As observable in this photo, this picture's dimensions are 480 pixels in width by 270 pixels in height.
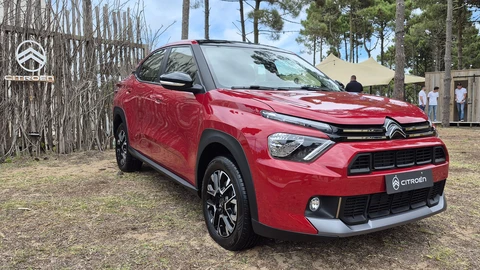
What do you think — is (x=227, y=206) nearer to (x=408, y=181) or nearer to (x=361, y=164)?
(x=361, y=164)

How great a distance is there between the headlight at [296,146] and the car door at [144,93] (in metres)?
2.14

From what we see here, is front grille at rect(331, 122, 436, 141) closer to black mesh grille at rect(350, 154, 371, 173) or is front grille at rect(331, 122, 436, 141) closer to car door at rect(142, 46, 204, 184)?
black mesh grille at rect(350, 154, 371, 173)

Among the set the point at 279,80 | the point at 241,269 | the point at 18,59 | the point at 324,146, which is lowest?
the point at 241,269

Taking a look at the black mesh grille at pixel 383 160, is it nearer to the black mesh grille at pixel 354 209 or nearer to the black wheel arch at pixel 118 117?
the black mesh grille at pixel 354 209

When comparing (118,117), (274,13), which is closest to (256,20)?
(274,13)

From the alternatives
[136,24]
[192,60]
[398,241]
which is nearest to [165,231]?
[192,60]

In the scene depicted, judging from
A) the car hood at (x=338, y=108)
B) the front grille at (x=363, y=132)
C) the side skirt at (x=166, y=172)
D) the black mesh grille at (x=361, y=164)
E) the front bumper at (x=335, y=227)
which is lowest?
the front bumper at (x=335, y=227)

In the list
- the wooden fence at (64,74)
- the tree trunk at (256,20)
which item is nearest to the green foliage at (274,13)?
the tree trunk at (256,20)

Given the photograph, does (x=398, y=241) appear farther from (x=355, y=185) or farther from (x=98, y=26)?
(x=98, y=26)

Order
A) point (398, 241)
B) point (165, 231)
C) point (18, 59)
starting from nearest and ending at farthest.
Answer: point (398, 241) → point (165, 231) → point (18, 59)

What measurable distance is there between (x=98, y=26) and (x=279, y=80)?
473 cm

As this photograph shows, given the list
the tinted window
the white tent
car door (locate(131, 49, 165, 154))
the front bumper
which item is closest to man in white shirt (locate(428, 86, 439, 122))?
the white tent

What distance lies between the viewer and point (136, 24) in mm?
7105

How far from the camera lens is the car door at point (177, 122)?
3.03 meters
